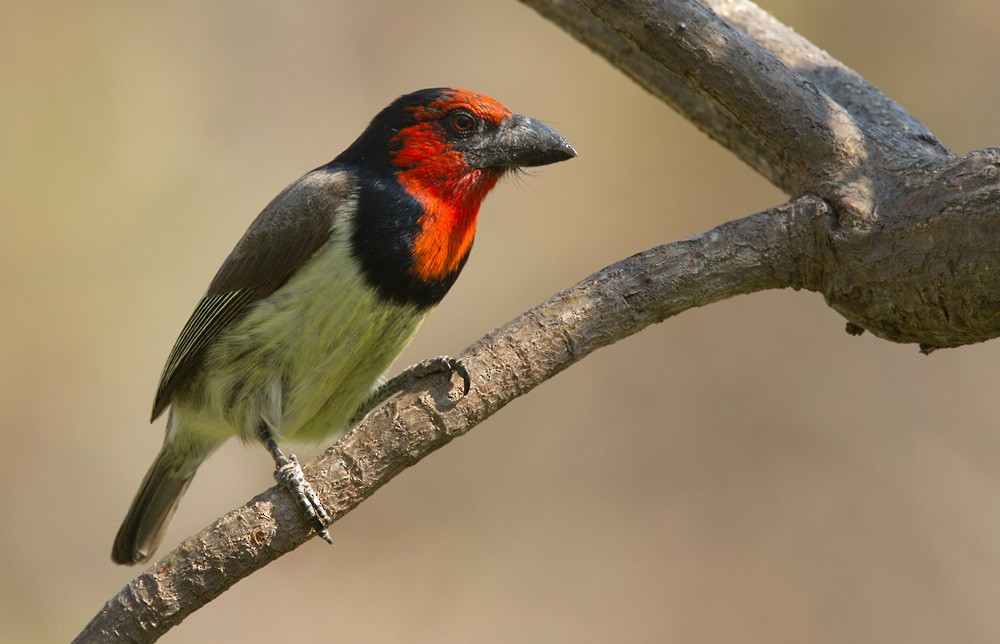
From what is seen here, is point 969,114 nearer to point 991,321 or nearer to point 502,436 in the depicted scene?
point 502,436

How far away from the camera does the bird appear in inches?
122

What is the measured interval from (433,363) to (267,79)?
3873 millimetres

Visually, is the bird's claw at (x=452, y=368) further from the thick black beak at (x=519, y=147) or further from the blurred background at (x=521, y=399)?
the blurred background at (x=521, y=399)

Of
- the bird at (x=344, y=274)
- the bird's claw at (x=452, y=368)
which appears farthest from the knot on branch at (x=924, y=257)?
the bird at (x=344, y=274)

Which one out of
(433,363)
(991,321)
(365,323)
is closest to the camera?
(991,321)

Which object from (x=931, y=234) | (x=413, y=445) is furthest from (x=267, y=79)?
(x=931, y=234)

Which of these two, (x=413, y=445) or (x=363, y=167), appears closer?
(x=413, y=445)

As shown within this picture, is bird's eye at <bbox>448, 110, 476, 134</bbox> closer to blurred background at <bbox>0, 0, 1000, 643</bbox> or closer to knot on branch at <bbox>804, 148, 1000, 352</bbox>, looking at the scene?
knot on branch at <bbox>804, 148, 1000, 352</bbox>

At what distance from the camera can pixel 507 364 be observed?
2.56 m

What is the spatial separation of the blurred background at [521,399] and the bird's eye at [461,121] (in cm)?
232

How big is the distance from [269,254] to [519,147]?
2.79ft

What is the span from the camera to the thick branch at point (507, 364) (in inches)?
96.3

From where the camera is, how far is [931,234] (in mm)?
2434

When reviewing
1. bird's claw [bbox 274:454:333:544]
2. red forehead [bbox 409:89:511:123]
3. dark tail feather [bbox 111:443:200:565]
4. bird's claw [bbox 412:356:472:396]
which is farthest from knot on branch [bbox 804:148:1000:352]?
dark tail feather [bbox 111:443:200:565]
